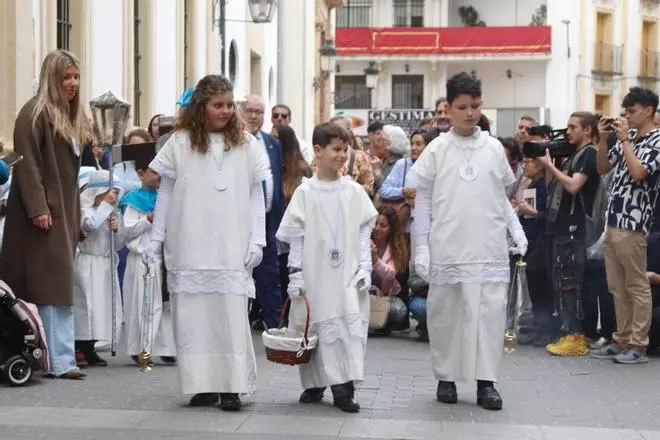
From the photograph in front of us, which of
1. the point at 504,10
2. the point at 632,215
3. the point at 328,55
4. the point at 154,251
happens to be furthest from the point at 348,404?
the point at 504,10

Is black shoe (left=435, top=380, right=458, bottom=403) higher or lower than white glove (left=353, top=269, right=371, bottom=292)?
lower

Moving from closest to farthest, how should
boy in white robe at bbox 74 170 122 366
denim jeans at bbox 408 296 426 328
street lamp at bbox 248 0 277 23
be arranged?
boy in white robe at bbox 74 170 122 366, denim jeans at bbox 408 296 426 328, street lamp at bbox 248 0 277 23

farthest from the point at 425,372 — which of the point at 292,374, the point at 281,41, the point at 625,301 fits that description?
the point at 281,41

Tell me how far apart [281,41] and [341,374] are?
23.4m

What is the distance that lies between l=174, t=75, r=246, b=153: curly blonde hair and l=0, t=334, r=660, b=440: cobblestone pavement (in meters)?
1.64

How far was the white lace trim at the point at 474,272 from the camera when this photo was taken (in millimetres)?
9617

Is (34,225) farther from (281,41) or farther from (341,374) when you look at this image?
(281,41)

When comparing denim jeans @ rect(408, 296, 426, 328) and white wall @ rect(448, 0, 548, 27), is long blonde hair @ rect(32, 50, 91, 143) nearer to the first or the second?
denim jeans @ rect(408, 296, 426, 328)

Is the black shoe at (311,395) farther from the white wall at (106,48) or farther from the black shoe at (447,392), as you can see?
the white wall at (106,48)

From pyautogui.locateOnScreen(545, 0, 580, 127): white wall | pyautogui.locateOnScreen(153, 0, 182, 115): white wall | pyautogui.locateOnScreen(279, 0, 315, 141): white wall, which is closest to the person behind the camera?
pyautogui.locateOnScreen(153, 0, 182, 115): white wall

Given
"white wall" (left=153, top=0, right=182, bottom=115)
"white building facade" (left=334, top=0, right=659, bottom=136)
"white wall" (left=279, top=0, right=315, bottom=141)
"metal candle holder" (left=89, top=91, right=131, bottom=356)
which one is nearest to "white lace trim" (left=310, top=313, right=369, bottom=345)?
"metal candle holder" (left=89, top=91, right=131, bottom=356)

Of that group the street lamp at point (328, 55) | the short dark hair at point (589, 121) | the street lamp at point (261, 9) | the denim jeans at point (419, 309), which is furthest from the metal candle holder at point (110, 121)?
the street lamp at point (328, 55)

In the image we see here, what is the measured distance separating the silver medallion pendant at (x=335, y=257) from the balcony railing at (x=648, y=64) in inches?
2029

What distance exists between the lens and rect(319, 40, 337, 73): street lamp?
33.8 meters
